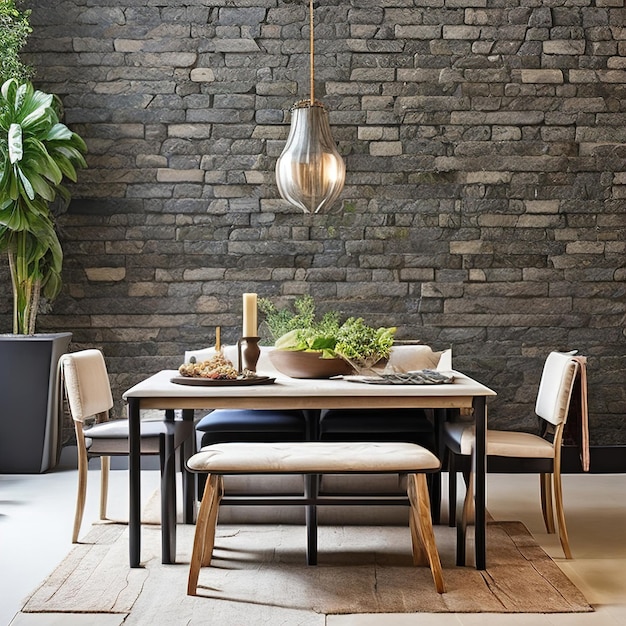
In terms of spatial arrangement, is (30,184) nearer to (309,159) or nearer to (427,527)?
(309,159)

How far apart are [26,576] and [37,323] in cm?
244

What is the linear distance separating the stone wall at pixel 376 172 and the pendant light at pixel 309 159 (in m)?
1.44

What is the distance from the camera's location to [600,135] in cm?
533

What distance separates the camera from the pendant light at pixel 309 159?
3852mm

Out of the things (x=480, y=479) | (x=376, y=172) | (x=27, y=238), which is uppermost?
(x=376, y=172)

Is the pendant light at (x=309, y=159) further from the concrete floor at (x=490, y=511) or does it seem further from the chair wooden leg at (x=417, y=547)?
the concrete floor at (x=490, y=511)

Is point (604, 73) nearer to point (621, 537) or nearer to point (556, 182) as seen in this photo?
point (556, 182)

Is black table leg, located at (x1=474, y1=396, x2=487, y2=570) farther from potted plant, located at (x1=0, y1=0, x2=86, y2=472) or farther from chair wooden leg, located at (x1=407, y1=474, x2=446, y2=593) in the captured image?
potted plant, located at (x1=0, y1=0, x2=86, y2=472)

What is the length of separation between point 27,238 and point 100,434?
183 centimetres

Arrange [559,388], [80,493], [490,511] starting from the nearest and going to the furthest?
[559,388]
[80,493]
[490,511]

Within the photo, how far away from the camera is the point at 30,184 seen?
4.76m

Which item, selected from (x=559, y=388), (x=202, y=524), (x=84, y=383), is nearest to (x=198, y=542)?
(x=202, y=524)

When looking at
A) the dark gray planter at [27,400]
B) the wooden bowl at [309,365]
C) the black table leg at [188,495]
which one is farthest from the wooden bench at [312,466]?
the dark gray planter at [27,400]

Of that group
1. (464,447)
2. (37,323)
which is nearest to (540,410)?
(464,447)
